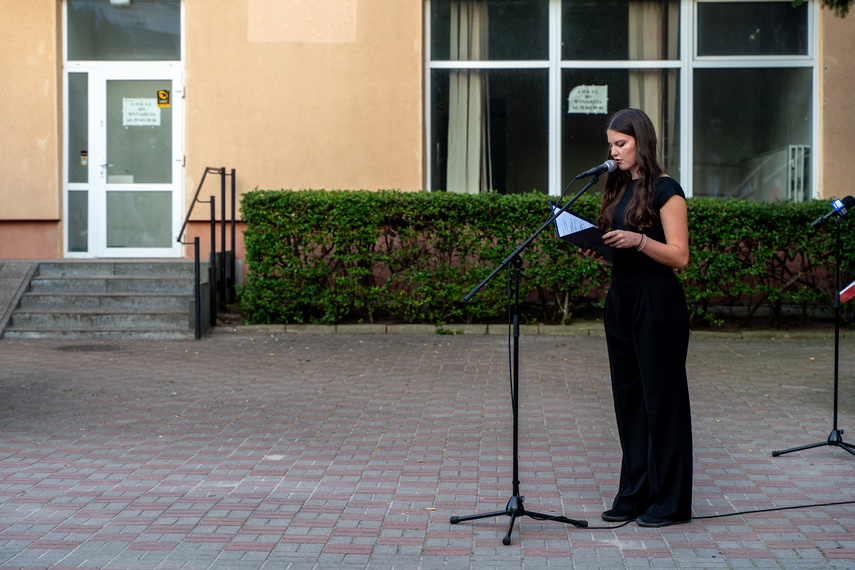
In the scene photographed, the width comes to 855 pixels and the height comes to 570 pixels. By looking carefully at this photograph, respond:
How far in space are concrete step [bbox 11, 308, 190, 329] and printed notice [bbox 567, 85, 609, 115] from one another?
19.2 feet

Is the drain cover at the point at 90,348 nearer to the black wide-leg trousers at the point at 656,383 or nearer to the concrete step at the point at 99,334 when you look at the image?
the concrete step at the point at 99,334

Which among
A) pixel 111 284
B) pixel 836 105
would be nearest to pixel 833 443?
pixel 836 105

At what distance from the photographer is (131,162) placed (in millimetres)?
12773

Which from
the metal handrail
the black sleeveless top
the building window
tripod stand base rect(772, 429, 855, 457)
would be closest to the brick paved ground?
tripod stand base rect(772, 429, 855, 457)

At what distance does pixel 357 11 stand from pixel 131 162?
12.3 ft

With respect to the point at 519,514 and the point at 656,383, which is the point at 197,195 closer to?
the point at 519,514

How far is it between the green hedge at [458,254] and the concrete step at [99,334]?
3.04ft

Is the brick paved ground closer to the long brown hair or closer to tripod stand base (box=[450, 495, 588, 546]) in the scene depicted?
tripod stand base (box=[450, 495, 588, 546])

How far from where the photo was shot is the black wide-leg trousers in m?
4.30

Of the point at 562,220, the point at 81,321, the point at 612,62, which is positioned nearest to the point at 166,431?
the point at 562,220

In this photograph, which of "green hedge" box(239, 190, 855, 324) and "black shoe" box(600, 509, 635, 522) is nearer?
"black shoe" box(600, 509, 635, 522)

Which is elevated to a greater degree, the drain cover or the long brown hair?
the long brown hair

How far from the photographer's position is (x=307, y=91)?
1216 centimetres

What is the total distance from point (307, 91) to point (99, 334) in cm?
413
